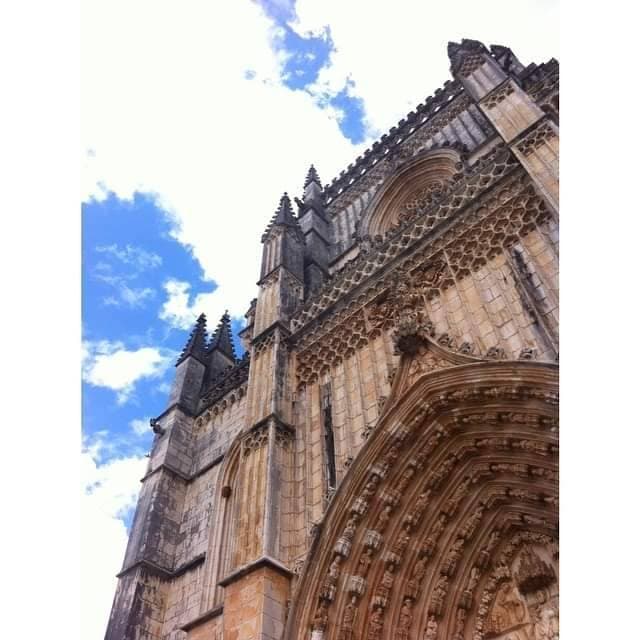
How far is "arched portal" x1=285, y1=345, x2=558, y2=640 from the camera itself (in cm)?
741

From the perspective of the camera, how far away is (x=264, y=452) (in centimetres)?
952

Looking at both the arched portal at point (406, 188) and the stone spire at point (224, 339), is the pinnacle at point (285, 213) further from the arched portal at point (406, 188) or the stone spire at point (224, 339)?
the stone spire at point (224, 339)

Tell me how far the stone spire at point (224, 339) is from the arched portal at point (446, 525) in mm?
9056

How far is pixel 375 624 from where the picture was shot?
24.9 feet

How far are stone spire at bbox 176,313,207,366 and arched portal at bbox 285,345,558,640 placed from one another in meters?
8.64

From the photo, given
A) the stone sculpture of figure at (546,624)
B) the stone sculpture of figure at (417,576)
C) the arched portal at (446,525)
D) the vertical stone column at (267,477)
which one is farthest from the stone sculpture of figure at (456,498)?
the vertical stone column at (267,477)

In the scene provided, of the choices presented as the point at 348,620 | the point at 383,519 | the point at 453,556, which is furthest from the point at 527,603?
the point at 348,620

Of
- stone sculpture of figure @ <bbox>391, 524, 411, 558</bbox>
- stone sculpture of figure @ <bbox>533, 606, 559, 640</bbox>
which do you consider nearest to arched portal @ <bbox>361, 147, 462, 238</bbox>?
stone sculpture of figure @ <bbox>391, 524, 411, 558</bbox>

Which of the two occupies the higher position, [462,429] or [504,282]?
[504,282]

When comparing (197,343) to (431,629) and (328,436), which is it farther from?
(431,629)

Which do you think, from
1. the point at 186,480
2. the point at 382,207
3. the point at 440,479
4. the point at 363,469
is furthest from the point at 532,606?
the point at 382,207

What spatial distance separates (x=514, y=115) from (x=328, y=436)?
238 inches

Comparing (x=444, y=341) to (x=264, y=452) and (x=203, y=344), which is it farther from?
(x=203, y=344)

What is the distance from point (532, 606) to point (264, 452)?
4.36 metres
